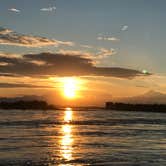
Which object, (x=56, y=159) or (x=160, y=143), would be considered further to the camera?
(x=160, y=143)

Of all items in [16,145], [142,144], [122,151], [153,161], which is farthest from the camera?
[142,144]

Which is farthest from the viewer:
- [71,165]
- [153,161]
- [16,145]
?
[16,145]

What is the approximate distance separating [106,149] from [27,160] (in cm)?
855

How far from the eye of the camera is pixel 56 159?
28125 millimetres

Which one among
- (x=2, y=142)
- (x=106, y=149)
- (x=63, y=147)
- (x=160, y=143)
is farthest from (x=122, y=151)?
(x=2, y=142)

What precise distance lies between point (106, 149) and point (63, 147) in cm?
355

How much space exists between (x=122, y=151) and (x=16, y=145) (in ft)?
27.9

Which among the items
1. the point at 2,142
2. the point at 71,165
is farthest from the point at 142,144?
the point at 71,165

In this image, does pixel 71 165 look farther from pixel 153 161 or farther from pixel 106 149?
pixel 106 149

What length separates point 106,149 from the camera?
34.2 metres

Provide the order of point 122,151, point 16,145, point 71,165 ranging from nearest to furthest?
1. point 71,165
2. point 122,151
3. point 16,145

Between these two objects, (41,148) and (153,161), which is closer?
(153,161)

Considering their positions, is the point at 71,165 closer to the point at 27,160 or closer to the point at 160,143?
the point at 27,160

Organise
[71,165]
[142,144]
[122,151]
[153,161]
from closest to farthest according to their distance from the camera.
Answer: [71,165] < [153,161] < [122,151] < [142,144]
